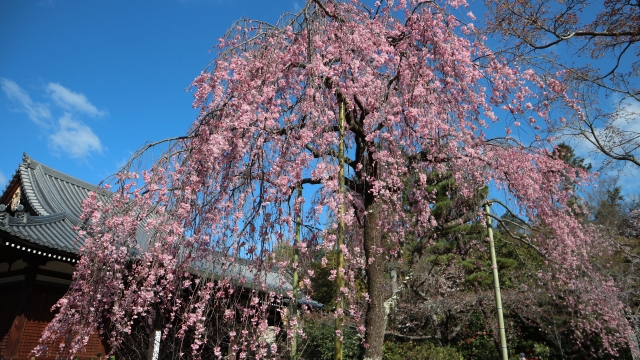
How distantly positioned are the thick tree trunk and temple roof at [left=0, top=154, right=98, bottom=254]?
470cm

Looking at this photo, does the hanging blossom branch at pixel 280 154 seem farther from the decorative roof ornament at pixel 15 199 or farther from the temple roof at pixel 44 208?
the decorative roof ornament at pixel 15 199

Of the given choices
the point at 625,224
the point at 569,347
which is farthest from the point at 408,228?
the point at 625,224

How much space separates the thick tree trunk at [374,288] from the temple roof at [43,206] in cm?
470

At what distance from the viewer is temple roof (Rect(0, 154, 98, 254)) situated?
23.6ft

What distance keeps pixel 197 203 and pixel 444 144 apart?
3.66m

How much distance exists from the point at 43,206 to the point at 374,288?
8216 millimetres

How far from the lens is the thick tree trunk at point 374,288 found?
16.0 feet

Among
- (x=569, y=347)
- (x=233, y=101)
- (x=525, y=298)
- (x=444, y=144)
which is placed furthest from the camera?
(x=569, y=347)

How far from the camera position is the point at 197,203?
4160mm

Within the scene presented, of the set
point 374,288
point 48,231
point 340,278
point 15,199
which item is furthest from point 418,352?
point 15,199

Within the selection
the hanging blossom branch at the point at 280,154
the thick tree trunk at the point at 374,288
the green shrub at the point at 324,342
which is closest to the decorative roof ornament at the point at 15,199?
the hanging blossom branch at the point at 280,154

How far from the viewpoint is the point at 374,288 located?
521cm

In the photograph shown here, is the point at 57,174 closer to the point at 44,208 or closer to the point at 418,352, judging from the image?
the point at 44,208

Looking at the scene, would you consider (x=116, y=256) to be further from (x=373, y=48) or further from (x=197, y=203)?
(x=373, y=48)
